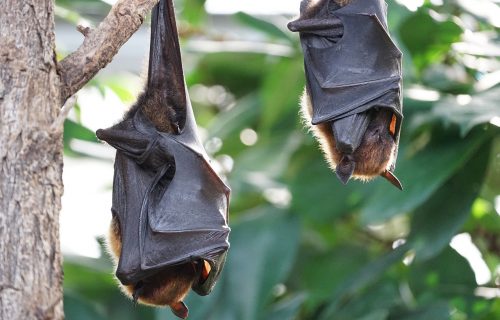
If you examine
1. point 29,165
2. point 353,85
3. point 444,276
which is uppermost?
point 29,165

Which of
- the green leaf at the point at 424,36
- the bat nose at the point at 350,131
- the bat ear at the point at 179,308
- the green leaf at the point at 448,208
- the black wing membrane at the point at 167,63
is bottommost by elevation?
the green leaf at the point at 448,208

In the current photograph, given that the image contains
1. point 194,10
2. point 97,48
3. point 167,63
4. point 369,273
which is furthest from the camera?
point 194,10

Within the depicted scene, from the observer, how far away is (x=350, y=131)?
9.91 ft

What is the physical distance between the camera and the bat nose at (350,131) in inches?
117

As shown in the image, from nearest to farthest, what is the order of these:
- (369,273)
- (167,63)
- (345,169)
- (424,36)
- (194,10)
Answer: (345,169)
(167,63)
(369,273)
(424,36)
(194,10)

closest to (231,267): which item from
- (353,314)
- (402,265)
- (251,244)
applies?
(251,244)

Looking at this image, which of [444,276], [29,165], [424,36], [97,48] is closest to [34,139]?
[29,165]

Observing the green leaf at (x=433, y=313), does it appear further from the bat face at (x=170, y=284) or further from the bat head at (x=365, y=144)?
the bat face at (x=170, y=284)

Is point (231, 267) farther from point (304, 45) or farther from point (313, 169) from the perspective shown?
point (304, 45)

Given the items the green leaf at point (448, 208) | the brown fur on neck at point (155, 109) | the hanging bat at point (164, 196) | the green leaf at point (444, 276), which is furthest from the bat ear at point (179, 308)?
the green leaf at point (444, 276)

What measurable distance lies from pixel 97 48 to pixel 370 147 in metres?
0.90

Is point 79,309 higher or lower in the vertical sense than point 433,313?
higher

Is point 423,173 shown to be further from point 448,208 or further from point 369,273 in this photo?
point 369,273

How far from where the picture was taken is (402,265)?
5223 millimetres
